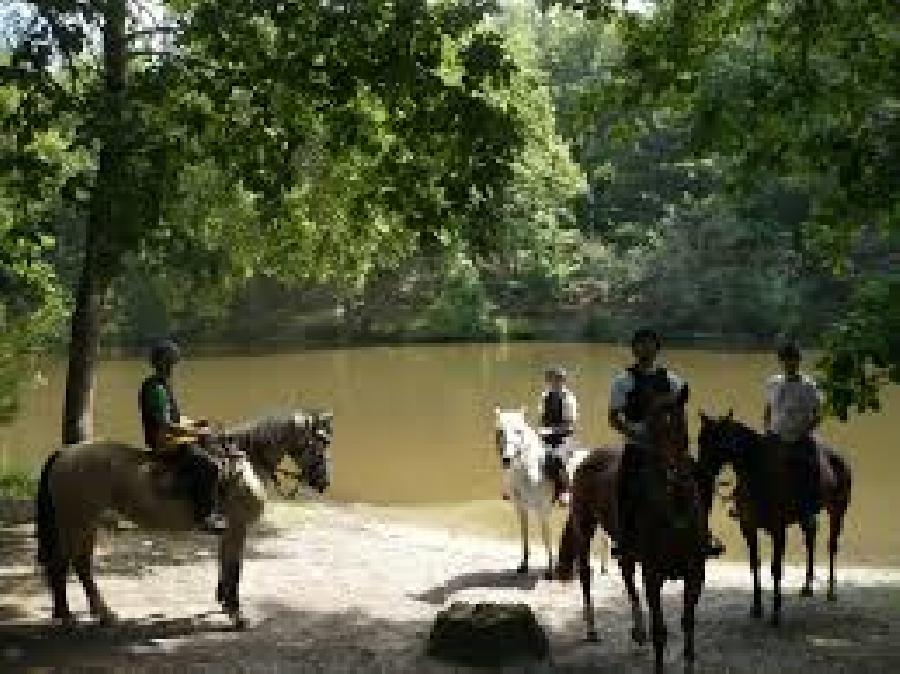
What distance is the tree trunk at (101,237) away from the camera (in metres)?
10.8

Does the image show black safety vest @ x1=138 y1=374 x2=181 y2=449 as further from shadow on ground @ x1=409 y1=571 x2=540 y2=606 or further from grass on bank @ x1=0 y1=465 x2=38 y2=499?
grass on bank @ x1=0 y1=465 x2=38 y2=499

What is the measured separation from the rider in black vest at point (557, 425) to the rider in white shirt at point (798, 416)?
3227mm

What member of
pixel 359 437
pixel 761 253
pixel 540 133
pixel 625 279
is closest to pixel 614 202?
pixel 625 279

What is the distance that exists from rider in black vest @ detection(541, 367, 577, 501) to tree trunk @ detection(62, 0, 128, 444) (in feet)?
17.4

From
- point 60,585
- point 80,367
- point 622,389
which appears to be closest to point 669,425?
point 622,389

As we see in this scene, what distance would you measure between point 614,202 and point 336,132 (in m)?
57.4

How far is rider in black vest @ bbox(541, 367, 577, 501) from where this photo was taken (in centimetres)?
1531

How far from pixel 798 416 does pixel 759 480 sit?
92 centimetres

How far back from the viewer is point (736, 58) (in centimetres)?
1683

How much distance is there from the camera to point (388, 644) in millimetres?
11281

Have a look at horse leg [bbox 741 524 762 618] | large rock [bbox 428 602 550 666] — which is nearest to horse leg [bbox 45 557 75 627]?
large rock [bbox 428 602 550 666]

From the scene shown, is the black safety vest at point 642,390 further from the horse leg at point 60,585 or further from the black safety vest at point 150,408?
the horse leg at point 60,585

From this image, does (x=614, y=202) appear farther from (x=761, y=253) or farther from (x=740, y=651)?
(x=740, y=651)

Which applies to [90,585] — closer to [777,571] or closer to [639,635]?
[639,635]
